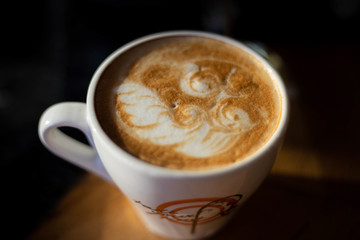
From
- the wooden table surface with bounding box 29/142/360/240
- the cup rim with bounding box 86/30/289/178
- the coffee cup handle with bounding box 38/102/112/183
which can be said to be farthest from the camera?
the wooden table surface with bounding box 29/142/360/240

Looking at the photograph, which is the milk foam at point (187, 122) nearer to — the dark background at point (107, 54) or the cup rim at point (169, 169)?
the cup rim at point (169, 169)

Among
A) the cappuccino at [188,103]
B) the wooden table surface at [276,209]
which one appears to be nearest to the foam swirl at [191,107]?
the cappuccino at [188,103]

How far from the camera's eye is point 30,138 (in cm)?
107

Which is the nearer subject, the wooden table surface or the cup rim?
the cup rim

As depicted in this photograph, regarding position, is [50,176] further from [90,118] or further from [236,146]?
[236,146]

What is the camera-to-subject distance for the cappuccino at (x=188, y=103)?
1.91ft

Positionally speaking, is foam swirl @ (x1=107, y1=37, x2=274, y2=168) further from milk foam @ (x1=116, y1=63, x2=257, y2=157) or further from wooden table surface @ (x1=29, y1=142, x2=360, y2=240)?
wooden table surface @ (x1=29, y1=142, x2=360, y2=240)

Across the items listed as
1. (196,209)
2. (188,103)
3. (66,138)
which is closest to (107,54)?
(66,138)

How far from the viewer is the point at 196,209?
62 cm

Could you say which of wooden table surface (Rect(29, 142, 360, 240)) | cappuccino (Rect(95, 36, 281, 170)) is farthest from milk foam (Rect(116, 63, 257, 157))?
wooden table surface (Rect(29, 142, 360, 240))

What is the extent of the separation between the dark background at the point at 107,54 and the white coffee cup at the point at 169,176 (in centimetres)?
22

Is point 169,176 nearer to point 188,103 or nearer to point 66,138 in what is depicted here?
point 188,103

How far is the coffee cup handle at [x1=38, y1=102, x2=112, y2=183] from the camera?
2.10ft

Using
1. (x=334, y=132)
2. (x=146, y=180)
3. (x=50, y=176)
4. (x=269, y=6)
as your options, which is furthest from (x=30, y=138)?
(x=269, y=6)
